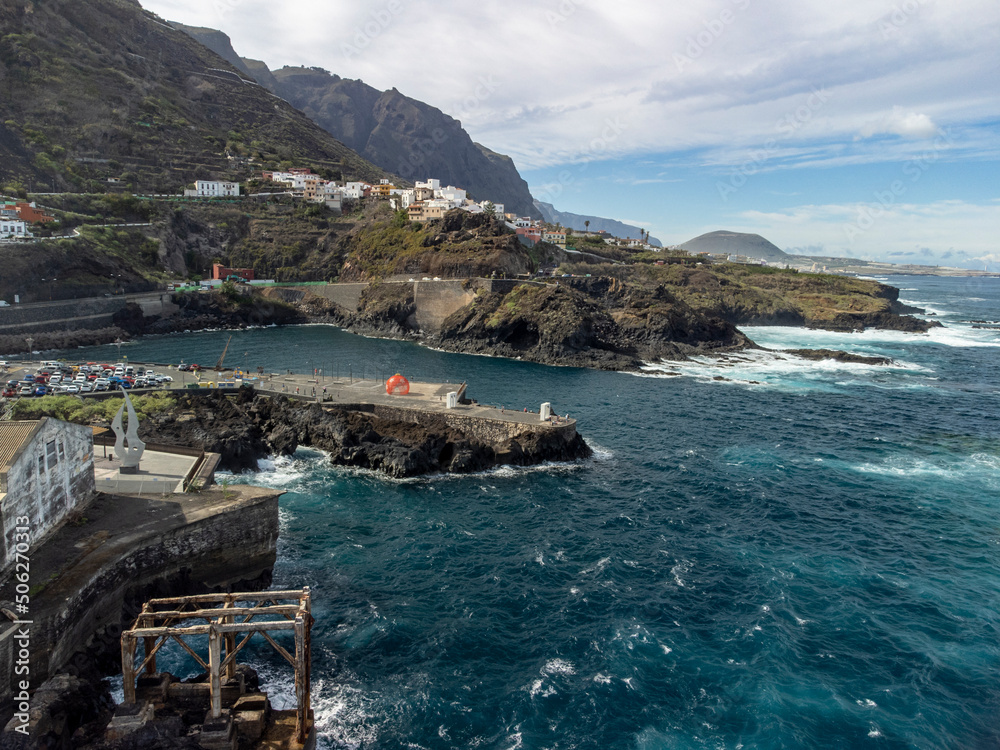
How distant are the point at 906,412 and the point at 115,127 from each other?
543 feet

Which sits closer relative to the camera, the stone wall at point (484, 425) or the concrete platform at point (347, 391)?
the stone wall at point (484, 425)

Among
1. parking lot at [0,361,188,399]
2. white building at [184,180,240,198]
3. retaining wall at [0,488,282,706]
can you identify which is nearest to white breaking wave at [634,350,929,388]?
parking lot at [0,361,188,399]

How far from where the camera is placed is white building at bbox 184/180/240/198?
13262 centimetres

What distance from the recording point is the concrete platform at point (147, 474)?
29.2 meters

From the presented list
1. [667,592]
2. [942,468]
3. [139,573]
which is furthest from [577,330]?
[139,573]

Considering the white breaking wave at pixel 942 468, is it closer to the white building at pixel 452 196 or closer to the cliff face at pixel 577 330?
the cliff face at pixel 577 330

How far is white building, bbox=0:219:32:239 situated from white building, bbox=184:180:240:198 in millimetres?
46319

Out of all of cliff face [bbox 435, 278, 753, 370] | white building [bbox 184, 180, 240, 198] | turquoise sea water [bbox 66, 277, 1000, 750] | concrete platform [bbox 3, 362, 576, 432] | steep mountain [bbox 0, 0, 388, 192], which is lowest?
turquoise sea water [bbox 66, 277, 1000, 750]

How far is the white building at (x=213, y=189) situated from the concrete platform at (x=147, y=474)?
11607 cm

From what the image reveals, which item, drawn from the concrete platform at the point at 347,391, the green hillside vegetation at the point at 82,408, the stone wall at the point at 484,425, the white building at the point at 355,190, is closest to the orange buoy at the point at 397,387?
the concrete platform at the point at 347,391

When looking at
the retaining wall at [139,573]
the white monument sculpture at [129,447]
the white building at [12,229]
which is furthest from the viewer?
the white building at [12,229]

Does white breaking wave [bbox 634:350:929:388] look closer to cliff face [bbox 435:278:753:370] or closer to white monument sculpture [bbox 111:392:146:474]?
cliff face [bbox 435:278:753:370]

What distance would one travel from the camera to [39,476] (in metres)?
22.7

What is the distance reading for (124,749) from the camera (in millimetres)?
16562
